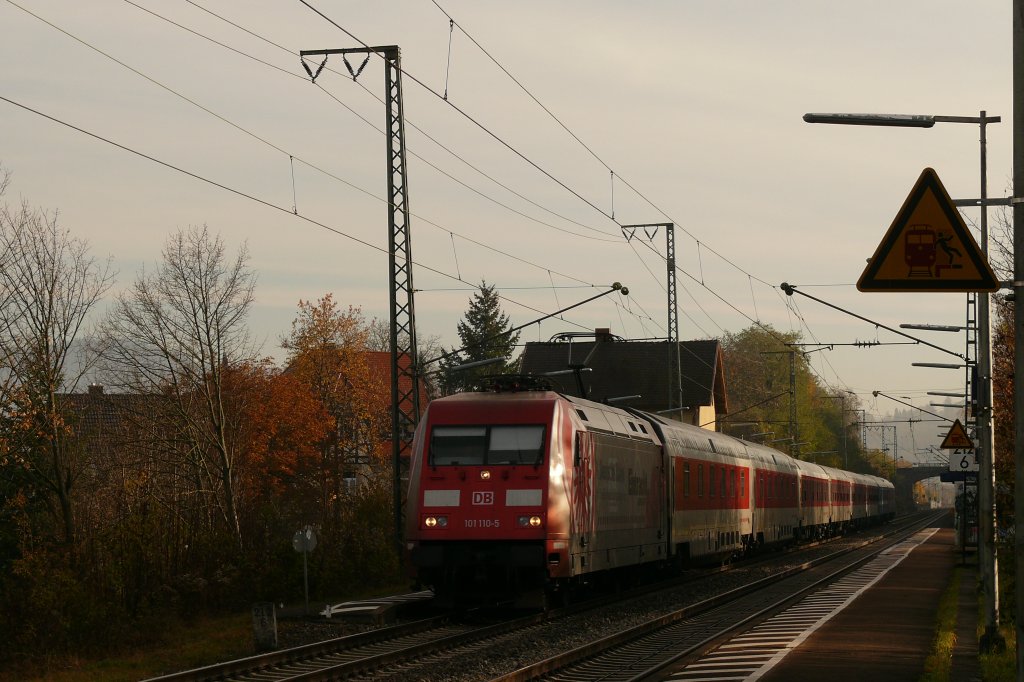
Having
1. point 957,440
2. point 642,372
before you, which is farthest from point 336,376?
point 957,440

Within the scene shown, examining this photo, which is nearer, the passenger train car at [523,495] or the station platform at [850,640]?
the station platform at [850,640]

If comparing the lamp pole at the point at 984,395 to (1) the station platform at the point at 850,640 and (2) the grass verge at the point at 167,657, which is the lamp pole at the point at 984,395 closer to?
(1) the station platform at the point at 850,640

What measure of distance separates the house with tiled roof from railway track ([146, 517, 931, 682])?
51049 mm

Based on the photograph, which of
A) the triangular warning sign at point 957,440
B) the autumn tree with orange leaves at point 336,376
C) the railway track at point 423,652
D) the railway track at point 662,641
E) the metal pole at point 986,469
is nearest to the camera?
the railway track at point 423,652

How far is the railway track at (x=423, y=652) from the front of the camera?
559 inches

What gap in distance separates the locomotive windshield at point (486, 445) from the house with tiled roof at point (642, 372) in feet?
167

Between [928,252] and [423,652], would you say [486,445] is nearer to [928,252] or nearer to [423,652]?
[423,652]

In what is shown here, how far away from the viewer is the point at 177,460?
166ft

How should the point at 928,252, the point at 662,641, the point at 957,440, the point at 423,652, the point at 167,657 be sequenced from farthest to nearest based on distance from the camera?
1. the point at 957,440
2. the point at 167,657
3. the point at 662,641
4. the point at 423,652
5. the point at 928,252

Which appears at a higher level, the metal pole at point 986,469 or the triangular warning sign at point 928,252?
the triangular warning sign at point 928,252

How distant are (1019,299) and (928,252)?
2.16ft

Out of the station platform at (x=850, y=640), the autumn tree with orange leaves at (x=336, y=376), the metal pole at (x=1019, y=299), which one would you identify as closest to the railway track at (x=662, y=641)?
the station platform at (x=850, y=640)

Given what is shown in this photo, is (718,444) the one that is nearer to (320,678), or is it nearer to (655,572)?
(655,572)

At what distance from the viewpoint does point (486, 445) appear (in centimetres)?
1964
